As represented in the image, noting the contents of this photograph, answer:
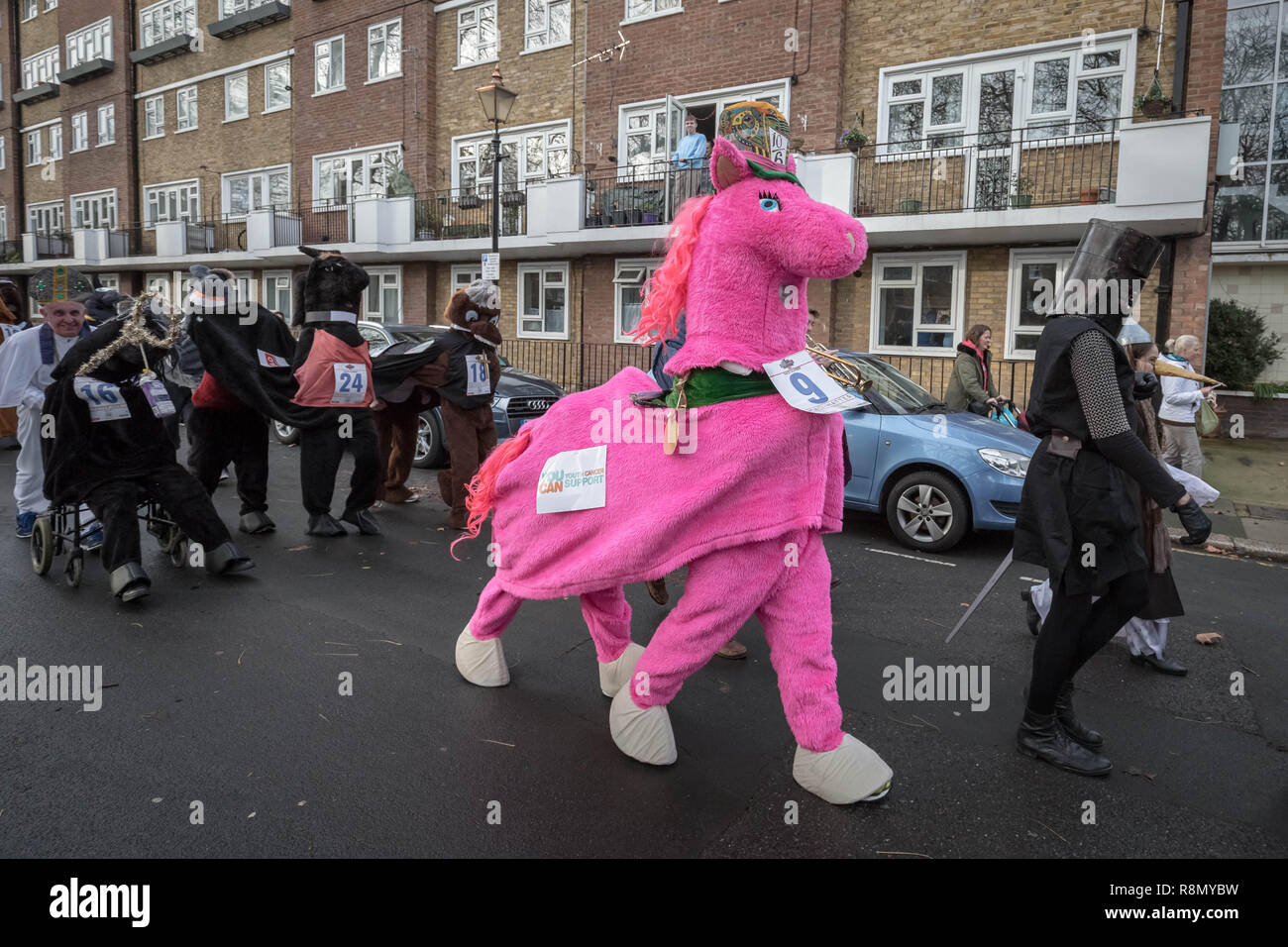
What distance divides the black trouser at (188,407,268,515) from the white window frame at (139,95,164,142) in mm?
30037

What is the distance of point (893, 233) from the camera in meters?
15.3

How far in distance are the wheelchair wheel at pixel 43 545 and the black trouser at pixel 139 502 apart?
1.81 ft

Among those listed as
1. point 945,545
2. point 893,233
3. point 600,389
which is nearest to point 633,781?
point 600,389

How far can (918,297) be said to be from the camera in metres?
16.2

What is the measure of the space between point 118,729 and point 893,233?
14334 millimetres

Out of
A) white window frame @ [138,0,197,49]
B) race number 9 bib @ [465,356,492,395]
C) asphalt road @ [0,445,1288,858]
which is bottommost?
asphalt road @ [0,445,1288,858]

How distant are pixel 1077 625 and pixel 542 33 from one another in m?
21.0

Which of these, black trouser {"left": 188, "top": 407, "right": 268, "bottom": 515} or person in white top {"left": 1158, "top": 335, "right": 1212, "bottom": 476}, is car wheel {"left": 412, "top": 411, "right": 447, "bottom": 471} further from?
person in white top {"left": 1158, "top": 335, "right": 1212, "bottom": 476}

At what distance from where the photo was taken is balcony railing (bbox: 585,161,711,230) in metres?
17.8

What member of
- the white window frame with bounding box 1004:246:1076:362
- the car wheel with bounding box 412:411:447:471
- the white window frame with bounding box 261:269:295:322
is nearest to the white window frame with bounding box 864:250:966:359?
the white window frame with bounding box 1004:246:1076:362

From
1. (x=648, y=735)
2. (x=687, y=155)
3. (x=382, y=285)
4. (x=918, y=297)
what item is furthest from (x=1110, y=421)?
(x=382, y=285)

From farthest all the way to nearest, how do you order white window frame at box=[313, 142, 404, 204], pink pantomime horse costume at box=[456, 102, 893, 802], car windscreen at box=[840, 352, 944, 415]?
white window frame at box=[313, 142, 404, 204] < car windscreen at box=[840, 352, 944, 415] < pink pantomime horse costume at box=[456, 102, 893, 802]

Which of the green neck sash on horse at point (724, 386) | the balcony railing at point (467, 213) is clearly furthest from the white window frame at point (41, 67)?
the green neck sash on horse at point (724, 386)

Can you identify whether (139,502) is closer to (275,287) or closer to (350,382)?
(350,382)
